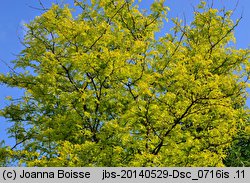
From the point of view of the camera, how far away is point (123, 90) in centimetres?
1761

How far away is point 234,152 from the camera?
27375mm

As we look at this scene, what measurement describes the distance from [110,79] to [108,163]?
3.30 metres

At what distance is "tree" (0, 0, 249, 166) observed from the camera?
52.2 feet

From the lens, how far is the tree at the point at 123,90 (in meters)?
15.9

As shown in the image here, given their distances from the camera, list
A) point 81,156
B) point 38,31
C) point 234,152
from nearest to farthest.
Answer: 1. point 81,156
2. point 38,31
3. point 234,152

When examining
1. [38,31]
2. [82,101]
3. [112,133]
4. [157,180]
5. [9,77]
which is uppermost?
[38,31]

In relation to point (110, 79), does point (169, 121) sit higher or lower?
lower

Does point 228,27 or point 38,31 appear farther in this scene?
point 228,27

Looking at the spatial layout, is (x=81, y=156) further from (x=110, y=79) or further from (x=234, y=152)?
(x=234, y=152)

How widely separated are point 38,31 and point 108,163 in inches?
306

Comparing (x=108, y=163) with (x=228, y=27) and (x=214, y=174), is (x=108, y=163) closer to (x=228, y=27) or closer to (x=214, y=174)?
(x=214, y=174)

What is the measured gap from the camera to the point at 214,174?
1202 cm

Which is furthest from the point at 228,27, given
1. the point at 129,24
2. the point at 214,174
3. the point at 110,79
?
the point at 214,174

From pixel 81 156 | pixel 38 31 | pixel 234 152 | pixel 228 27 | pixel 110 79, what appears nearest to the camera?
pixel 81 156
